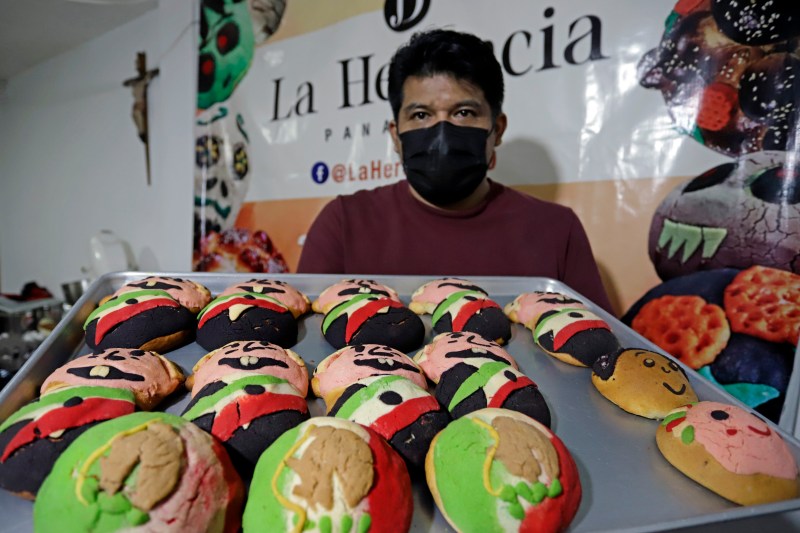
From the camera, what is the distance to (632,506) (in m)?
0.80

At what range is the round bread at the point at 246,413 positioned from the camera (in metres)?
0.81

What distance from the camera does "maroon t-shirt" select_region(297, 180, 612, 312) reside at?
6.45ft

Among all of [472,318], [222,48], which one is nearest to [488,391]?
[472,318]

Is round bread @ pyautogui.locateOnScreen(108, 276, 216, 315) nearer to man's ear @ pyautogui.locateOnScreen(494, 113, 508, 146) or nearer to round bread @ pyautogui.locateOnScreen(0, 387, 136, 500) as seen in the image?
round bread @ pyautogui.locateOnScreen(0, 387, 136, 500)

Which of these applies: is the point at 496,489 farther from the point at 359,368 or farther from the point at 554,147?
the point at 554,147

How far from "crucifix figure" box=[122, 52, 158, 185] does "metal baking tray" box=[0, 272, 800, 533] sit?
3091mm

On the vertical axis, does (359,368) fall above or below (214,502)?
above

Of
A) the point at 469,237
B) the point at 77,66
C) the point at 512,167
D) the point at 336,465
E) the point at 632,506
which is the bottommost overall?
the point at 632,506

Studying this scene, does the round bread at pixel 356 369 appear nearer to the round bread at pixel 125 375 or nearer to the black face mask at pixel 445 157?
the round bread at pixel 125 375

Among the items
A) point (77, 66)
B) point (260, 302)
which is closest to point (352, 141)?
point (260, 302)

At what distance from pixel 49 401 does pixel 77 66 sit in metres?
5.33

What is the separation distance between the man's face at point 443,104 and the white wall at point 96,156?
2478mm

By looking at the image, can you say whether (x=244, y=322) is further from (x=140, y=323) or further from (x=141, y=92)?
(x=141, y=92)

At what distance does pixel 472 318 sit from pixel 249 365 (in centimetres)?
65
